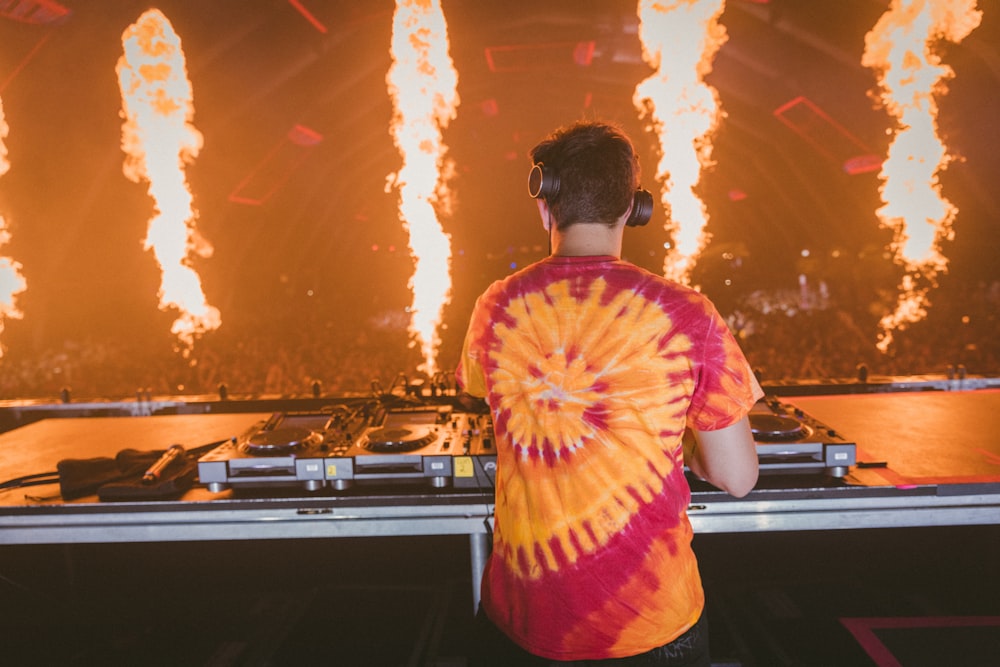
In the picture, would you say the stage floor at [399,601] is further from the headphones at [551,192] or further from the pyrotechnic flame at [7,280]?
the pyrotechnic flame at [7,280]

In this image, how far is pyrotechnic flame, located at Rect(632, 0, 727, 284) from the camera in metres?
3.48

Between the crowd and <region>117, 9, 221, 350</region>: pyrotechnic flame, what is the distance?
101 cm

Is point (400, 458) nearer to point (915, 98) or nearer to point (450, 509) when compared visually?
point (450, 509)

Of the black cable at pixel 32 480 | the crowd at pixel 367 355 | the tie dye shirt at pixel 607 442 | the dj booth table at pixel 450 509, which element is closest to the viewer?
the tie dye shirt at pixel 607 442

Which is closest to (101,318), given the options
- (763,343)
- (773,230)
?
(763,343)

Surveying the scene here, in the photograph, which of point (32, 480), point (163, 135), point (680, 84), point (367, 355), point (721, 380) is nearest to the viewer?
point (721, 380)

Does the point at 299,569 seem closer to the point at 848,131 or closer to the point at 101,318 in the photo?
the point at 101,318

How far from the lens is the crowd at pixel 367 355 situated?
16.0 ft

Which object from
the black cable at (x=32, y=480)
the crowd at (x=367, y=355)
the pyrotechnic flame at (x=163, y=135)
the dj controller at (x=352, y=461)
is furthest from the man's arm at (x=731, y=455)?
the pyrotechnic flame at (x=163, y=135)

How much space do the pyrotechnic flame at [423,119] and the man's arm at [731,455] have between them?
3436 mm

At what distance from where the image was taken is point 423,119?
4000mm

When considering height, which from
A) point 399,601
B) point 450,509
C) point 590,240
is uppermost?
point 590,240

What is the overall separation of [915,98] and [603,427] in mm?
4243

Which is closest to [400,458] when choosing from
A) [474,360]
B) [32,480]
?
[474,360]
